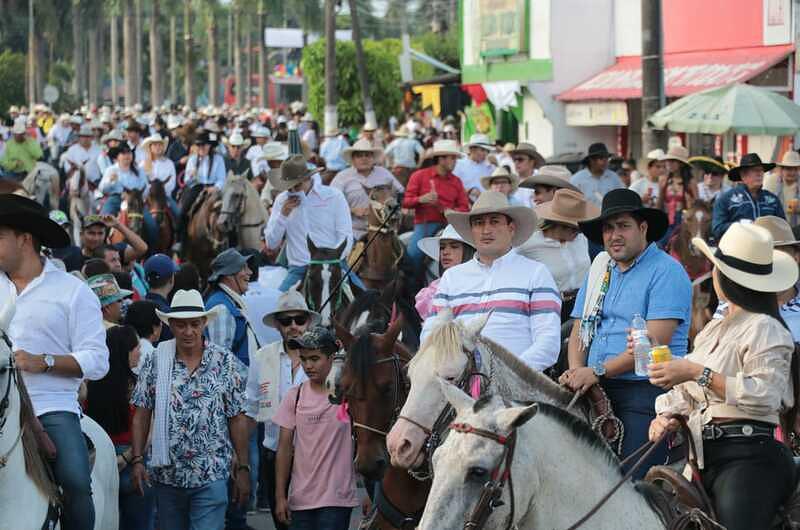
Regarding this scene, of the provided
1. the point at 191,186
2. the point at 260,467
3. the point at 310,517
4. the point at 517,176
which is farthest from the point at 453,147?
the point at 310,517

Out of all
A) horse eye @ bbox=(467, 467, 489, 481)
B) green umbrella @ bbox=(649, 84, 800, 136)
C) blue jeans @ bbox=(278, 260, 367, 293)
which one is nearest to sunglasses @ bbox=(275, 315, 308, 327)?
blue jeans @ bbox=(278, 260, 367, 293)

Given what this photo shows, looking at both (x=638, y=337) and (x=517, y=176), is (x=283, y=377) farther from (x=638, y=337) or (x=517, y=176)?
(x=517, y=176)

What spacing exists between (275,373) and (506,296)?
2.72 metres

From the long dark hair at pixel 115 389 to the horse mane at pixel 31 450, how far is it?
6.36 feet

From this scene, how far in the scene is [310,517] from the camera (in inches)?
340

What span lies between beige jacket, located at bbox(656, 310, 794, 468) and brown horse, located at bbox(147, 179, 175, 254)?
A: 42.1 ft

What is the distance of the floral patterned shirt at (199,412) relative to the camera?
328 inches

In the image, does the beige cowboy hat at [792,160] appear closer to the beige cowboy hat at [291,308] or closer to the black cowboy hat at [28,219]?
the beige cowboy hat at [291,308]

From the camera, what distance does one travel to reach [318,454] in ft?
28.5

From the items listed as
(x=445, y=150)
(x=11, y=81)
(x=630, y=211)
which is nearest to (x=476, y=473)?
(x=630, y=211)

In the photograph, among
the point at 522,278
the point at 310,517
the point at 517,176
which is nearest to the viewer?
the point at 522,278

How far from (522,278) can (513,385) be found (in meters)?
1.24

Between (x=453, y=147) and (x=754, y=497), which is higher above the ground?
(x=453, y=147)

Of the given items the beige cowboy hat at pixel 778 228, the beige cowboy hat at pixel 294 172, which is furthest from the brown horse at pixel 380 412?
the beige cowboy hat at pixel 294 172
